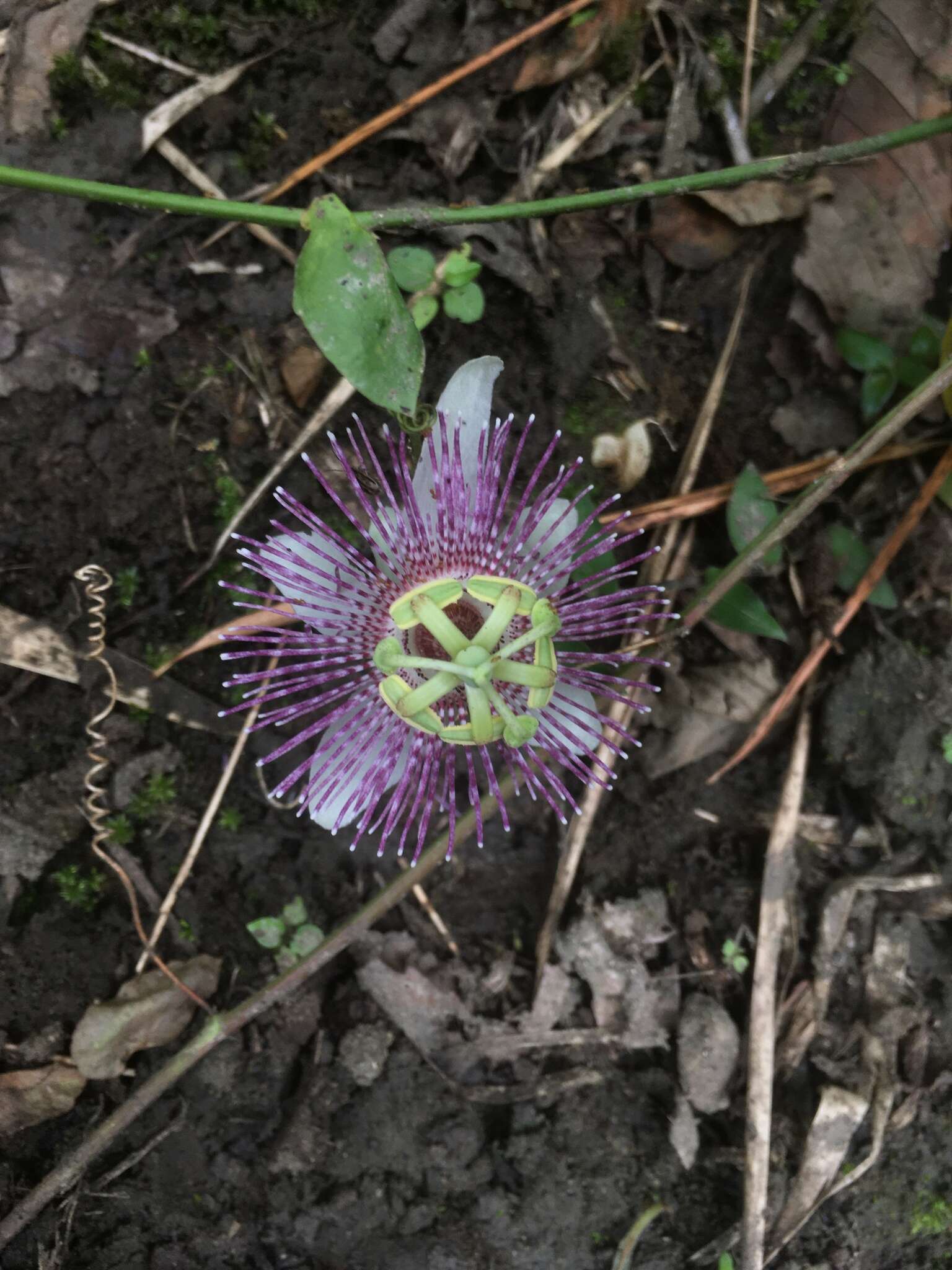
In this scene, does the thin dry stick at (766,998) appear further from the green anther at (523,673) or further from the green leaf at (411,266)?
the green leaf at (411,266)

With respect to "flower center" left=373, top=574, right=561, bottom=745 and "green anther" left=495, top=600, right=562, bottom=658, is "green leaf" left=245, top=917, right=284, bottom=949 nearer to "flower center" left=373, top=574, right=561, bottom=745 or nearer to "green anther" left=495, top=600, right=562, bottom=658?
"flower center" left=373, top=574, right=561, bottom=745

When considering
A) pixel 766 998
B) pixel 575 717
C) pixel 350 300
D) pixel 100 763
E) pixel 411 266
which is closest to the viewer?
pixel 350 300

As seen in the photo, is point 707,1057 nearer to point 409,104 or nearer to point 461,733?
point 461,733

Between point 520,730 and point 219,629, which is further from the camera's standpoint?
point 219,629

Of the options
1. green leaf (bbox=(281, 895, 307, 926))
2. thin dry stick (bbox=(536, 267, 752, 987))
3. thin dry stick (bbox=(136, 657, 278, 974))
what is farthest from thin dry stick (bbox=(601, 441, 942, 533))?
green leaf (bbox=(281, 895, 307, 926))

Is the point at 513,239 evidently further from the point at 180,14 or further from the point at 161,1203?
the point at 161,1203

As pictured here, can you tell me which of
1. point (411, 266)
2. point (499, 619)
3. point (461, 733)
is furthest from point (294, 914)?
point (411, 266)

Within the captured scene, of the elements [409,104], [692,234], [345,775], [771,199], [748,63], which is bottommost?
[345,775]
